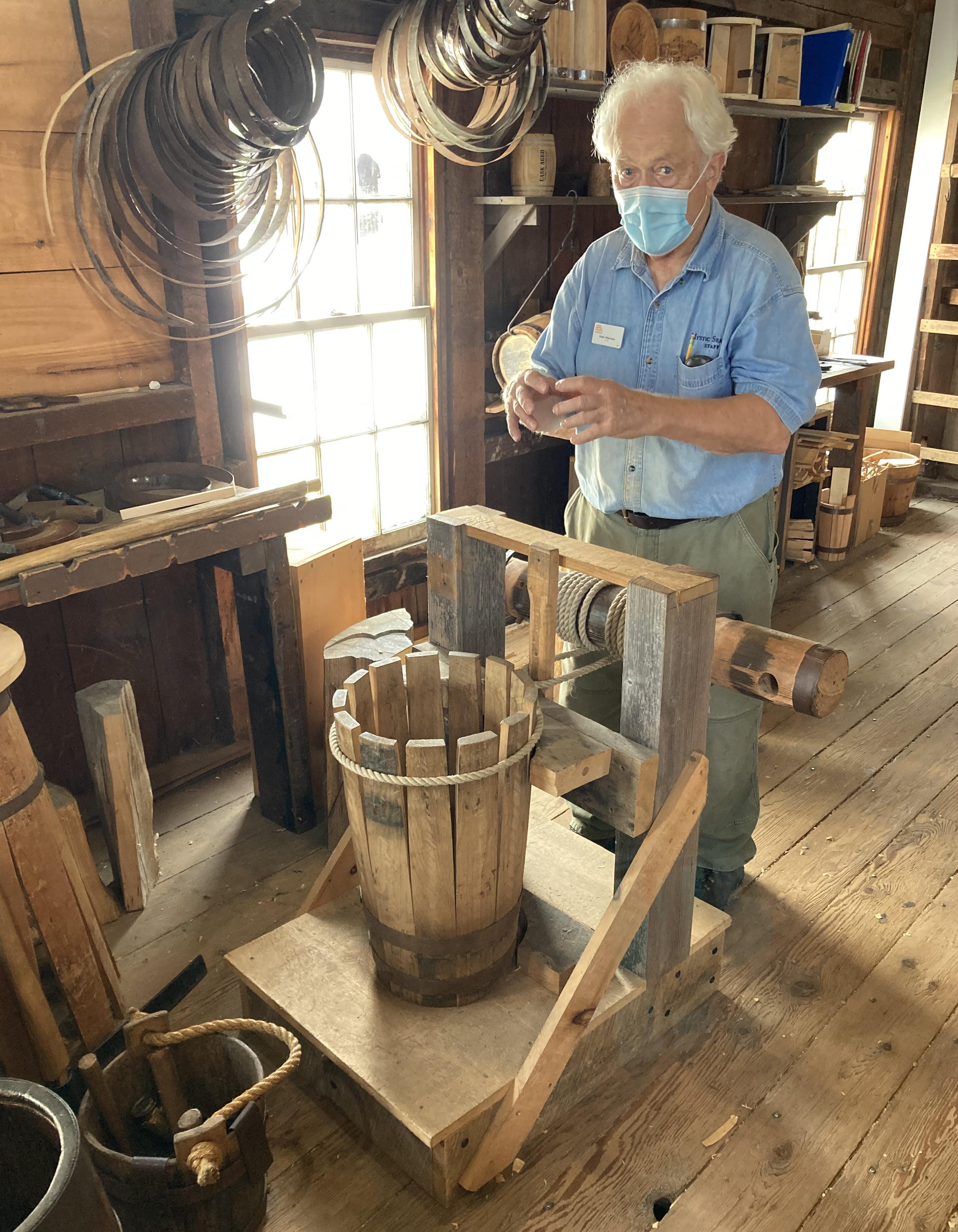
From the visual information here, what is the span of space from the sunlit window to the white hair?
3.82 metres

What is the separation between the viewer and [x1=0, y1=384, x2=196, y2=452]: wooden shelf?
2412 millimetres

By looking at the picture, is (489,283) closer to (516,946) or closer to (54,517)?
(54,517)

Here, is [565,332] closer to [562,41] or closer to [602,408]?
[602,408]

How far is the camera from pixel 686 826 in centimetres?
188

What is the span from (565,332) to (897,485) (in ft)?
13.0

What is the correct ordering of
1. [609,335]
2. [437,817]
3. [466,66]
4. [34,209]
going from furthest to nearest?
[466,66]
[34,209]
[609,335]
[437,817]

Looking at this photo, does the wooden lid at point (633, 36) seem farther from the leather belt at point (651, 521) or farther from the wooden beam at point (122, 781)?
the wooden beam at point (122, 781)

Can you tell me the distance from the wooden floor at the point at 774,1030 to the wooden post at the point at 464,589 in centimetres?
92

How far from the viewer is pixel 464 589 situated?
7.09ft

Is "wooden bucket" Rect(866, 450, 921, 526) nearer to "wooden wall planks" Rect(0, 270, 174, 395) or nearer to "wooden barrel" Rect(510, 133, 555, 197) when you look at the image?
"wooden barrel" Rect(510, 133, 555, 197)

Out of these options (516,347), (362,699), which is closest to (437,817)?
(362,699)

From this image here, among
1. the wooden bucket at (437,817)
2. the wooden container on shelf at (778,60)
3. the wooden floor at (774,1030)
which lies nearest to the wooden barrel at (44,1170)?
the wooden floor at (774,1030)

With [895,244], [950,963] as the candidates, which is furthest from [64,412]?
[895,244]

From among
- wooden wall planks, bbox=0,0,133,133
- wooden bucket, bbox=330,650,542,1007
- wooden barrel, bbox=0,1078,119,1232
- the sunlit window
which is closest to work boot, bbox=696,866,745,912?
wooden bucket, bbox=330,650,542,1007
